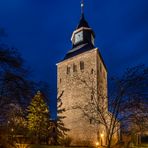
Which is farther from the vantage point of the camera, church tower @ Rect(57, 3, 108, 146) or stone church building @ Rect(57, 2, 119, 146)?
church tower @ Rect(57, 3, 108, 146)

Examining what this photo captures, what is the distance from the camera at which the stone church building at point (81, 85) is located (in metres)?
35.9

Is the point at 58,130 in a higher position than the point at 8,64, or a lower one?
lower

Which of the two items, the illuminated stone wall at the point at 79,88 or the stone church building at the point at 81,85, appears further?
the illuminated stone wall at the point at 79,88

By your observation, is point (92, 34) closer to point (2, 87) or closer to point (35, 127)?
point (35, 127)

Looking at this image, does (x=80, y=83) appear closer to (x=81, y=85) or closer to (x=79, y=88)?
(x=81, y=85)

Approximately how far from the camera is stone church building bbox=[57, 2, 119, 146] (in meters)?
35.9

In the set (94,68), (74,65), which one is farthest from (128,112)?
(74,65)

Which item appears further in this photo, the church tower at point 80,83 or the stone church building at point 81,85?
the church tower at point 80,83

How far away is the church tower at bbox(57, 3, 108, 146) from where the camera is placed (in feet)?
118

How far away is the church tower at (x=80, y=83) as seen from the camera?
36094 millimetres

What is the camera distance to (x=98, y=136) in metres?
35.2

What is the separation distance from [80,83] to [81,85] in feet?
1.09

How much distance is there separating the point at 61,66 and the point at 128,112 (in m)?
27.9

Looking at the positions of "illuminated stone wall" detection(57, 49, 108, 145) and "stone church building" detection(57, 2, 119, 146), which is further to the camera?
"illuminated stone wall" detection(57, 49, 108, 145)
